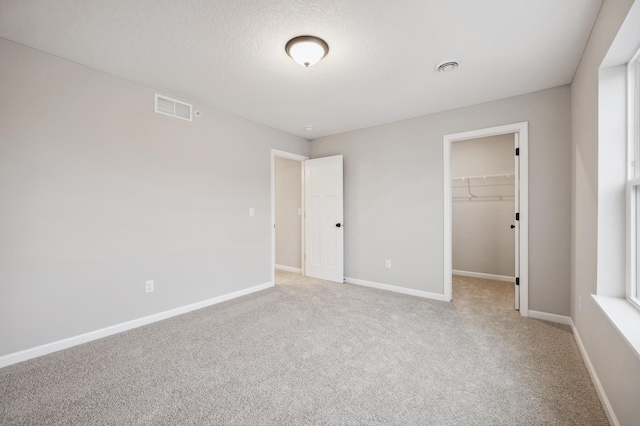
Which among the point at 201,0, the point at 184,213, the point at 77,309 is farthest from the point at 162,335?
the point at 201,0

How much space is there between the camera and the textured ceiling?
1803 millimetres

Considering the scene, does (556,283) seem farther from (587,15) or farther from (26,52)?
(26,52)

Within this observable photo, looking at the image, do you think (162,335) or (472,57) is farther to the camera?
(162,335)

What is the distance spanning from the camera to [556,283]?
2.91m

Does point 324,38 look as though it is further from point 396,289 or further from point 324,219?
point 396,289

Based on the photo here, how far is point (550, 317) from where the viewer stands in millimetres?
2920

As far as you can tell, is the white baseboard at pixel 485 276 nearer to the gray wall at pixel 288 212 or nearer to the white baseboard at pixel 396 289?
the white baseboard at pixel 396 289

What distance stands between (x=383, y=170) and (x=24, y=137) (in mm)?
3868

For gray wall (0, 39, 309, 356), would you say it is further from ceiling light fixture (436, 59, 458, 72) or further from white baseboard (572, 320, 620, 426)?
white baseboard (572, 320, 620, 426)

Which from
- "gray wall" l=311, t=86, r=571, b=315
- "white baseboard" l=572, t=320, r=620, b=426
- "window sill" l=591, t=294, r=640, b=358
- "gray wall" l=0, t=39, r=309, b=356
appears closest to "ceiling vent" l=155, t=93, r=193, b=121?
"gray wall" l=0, t=39, r=309, b=356

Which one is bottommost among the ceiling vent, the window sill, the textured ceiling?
the window sill

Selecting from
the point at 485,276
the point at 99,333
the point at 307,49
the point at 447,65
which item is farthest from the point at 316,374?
the point at 485,276

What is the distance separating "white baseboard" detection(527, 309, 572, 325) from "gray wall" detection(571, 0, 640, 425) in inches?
6.9

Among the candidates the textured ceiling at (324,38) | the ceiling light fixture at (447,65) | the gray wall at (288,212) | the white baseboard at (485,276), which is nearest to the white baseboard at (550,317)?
the white baseboard at (485,276)
